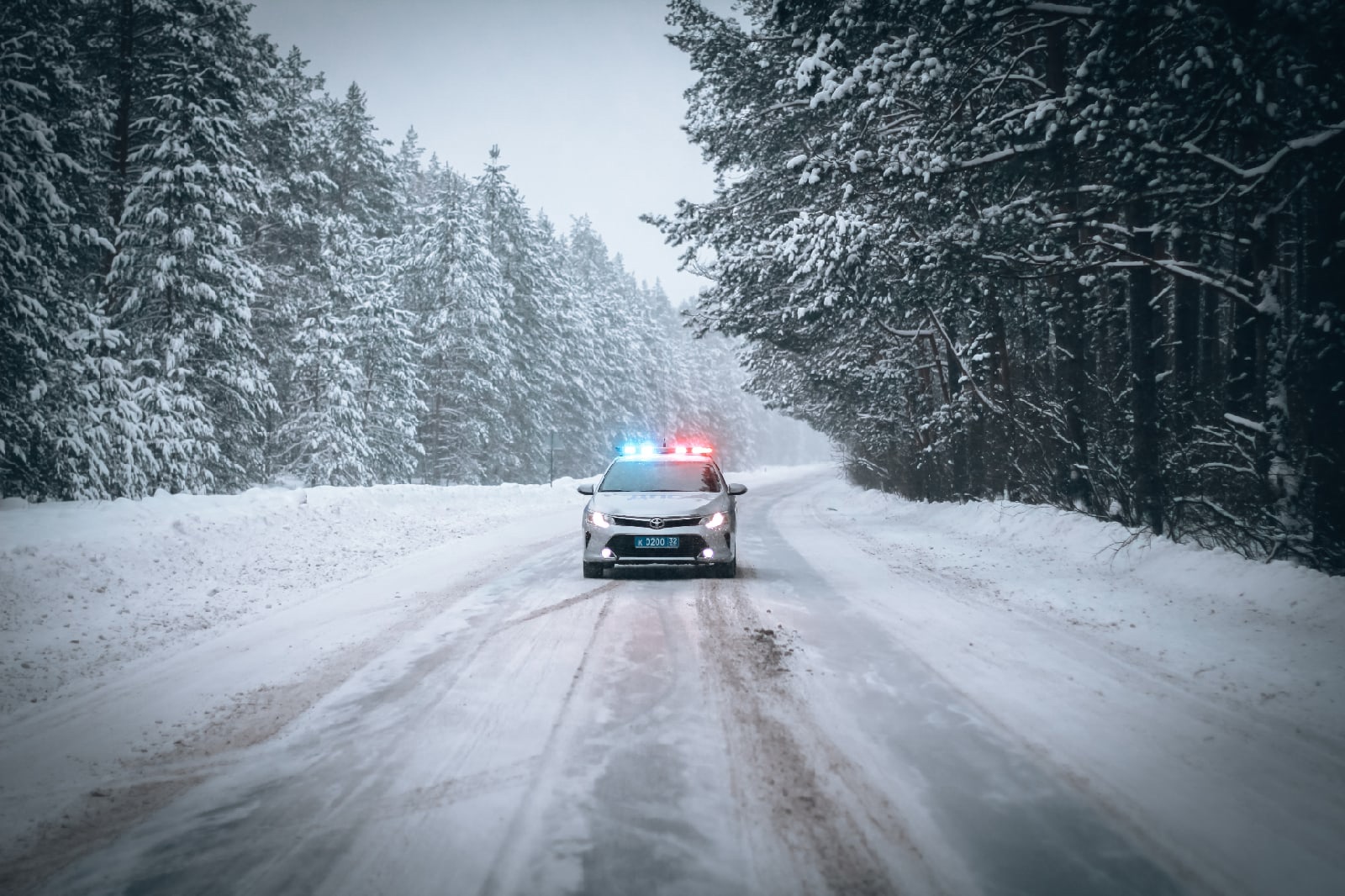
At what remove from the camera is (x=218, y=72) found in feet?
59.6

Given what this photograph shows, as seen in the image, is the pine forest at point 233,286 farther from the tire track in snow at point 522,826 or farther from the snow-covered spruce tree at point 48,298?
the tire track in snow at point 522,826

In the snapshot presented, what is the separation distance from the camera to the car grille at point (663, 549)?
9.48 meters

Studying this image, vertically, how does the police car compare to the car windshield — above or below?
below

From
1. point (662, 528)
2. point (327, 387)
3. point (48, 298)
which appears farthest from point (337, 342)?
point (662, 528)

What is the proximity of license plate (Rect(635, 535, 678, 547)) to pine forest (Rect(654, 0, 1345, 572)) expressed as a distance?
16.8 ft

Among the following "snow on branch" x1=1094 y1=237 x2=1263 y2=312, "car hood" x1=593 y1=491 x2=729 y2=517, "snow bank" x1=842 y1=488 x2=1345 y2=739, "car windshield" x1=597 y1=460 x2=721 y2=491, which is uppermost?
"snow on branch" x1=1094 y1=237 x2=1263 y2=312

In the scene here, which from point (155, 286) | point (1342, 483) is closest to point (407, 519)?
point (155, 286)

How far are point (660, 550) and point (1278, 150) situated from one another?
8.40 meters

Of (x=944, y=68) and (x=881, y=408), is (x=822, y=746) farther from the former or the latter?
(x=881, y=408)

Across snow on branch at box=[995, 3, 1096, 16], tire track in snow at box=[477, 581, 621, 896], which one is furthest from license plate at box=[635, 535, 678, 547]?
snow on branch at box=[995, 3, 1096, 16]

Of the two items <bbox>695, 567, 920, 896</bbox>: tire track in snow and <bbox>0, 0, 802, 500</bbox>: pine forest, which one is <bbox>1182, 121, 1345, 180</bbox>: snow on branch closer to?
<bbox>695, 567, 920, 896</bbox>: tire track in snow

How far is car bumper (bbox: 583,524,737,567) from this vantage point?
9.47 m

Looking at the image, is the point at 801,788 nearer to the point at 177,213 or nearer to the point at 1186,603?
the point at 1186,603

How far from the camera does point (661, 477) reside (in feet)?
35.6
